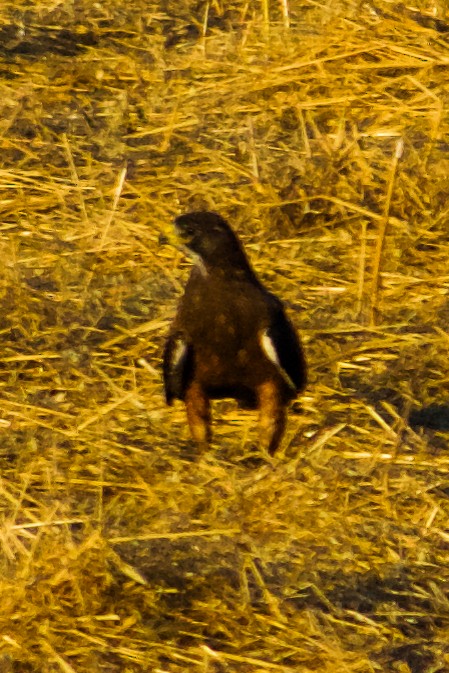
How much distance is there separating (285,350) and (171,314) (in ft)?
3.76

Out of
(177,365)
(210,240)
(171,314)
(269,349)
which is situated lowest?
(171,314)

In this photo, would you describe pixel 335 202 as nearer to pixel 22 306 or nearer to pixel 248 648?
pixel 22 306

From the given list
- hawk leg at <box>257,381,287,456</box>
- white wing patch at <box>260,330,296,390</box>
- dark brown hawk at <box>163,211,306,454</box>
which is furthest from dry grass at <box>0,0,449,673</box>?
white wing patch at <box>260,330,296,390</box>

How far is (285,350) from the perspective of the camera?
4.37 meters

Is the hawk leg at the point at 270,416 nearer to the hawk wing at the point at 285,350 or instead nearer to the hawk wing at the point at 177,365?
the hawk wing at the point at 285,350

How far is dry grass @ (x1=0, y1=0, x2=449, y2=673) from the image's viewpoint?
13.2 ft

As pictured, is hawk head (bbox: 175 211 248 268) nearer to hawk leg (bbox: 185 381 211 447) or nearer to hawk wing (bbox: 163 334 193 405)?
hawk wing (bbox: 163 334 193 405)

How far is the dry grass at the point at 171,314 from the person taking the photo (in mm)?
4023

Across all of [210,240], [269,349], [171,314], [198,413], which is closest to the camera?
[269,349]

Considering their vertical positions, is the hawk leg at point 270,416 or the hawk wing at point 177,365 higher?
the hawk wing at point 177,365

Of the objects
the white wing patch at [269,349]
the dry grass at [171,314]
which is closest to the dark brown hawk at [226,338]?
the white wing patch at [269,349]

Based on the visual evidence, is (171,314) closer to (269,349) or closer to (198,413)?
(198,413)

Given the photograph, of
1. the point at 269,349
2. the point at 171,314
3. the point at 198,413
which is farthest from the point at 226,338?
the point at 171,314

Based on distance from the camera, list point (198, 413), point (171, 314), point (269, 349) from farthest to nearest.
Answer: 1. point (171, 314)
2. point (198, 413)
3. point (269, 349)
